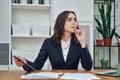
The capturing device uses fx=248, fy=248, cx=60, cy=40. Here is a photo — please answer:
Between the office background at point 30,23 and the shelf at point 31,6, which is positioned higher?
the shelf at point 31,6

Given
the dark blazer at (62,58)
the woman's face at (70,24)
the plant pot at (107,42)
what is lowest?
the dark blazer at (62,58)

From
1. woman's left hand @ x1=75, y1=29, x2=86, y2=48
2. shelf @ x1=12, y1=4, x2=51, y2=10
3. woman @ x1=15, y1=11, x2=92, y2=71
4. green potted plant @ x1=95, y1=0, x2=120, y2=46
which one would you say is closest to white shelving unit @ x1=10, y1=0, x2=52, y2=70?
shelf @ x1=12, y1=4, x2=51, y2=10

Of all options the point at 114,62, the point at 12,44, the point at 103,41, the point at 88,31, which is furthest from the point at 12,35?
the point at 114,62

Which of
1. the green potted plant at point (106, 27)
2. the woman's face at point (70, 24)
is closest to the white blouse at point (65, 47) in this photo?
the woman's face at point (70, 24)

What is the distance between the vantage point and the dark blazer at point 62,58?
7.84ft

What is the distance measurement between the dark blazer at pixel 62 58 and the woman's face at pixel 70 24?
156 mm

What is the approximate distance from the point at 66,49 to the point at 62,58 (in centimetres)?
13

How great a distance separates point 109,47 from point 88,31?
0.59 metres

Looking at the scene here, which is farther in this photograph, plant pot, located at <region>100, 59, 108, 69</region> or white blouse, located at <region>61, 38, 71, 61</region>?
plant pot, located at <region>100, 59, 108, 69</region>

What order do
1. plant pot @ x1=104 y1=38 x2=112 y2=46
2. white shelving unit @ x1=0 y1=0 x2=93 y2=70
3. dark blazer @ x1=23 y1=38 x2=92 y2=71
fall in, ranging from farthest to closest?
plant pot @ x1=104 y1=38 x2=112 y2=46
white shelving unit @ x1=0 y1=0 x2=93 y2=70
dark blazer @ x1=23 y1=38 x2=92 y2=71

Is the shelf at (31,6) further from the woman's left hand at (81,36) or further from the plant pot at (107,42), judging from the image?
the woman's left hand at (81,36)

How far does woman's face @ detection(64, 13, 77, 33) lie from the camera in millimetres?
2452

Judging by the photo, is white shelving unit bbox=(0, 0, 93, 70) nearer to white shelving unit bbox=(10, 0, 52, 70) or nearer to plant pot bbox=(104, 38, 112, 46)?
white shelving unit bbox=(10, 0, 52, 70)

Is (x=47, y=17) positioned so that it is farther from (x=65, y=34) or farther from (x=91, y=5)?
(x=65, y=34)
